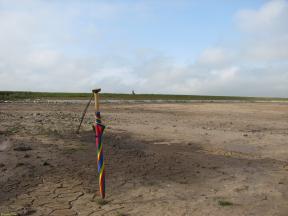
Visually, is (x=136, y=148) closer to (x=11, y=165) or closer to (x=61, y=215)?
(x=11, y=165)

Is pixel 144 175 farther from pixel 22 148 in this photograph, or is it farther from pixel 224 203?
pixel 22 148

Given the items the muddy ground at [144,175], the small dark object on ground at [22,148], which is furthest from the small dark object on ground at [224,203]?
the small dark object on ground at [22,148]

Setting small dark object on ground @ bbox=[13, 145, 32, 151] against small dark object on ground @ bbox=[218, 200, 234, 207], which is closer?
small dark object on ground @ bbox=[218, 200, 234, 207]

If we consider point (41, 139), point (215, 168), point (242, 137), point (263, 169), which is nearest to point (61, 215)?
point (215, 168)

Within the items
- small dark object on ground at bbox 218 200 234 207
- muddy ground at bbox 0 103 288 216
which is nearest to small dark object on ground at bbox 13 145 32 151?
muddy ground at bbox 0 103 288 216

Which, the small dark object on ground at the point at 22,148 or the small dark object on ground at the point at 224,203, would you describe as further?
the small dark object on ground at the point at 22,148

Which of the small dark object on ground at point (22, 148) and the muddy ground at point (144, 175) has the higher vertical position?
the small dark object on ground at point (22, 148)

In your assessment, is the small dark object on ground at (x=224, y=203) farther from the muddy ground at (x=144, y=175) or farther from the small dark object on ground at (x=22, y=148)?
the small dark object on ground at (x=22, y=148)

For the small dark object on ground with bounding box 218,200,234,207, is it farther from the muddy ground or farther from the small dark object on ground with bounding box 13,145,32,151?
the small dark object on ground with bounding box 13,145,32,151

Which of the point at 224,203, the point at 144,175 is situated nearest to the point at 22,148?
the point at 144,175

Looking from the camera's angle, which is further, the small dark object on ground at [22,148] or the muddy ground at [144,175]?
the small dark object on ground at [22,148]

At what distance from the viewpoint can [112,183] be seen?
807 centimetres

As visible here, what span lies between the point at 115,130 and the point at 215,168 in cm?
777

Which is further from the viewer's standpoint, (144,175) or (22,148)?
(22,148)
